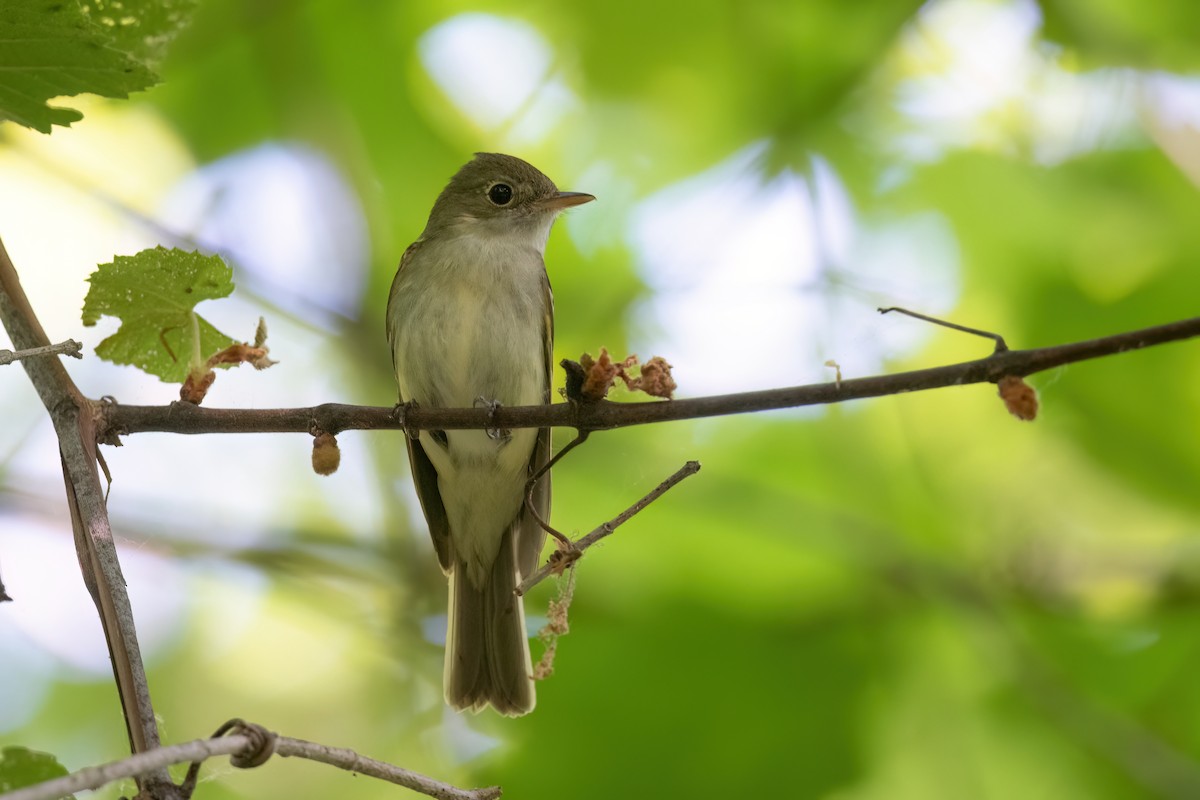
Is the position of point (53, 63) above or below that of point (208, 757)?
above

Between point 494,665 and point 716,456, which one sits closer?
point 494,665

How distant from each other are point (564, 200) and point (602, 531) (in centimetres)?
277

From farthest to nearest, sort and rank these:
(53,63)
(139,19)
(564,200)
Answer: (564,200)
(139,19)
(53,63)

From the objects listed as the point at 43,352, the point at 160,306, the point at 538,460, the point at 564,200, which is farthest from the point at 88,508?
the point at 564,200

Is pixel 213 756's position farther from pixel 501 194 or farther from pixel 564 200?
pixel 501 194

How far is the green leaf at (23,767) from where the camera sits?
1.44 meters

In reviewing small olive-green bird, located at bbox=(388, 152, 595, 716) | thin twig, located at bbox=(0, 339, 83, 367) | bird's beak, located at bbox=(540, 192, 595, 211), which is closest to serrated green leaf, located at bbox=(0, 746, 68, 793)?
thin twig, located at bbox=(0, 339, 83, 367)

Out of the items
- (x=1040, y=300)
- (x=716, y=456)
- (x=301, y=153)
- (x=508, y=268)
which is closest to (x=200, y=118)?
(x=301, y=153)

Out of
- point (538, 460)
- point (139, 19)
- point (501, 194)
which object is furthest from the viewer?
point (501, 194)

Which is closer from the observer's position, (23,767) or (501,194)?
(23,767)

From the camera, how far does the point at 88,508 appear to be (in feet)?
5.58

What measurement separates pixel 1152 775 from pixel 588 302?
2.58m

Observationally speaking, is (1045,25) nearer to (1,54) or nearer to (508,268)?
(508,268)

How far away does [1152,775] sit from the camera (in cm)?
397
